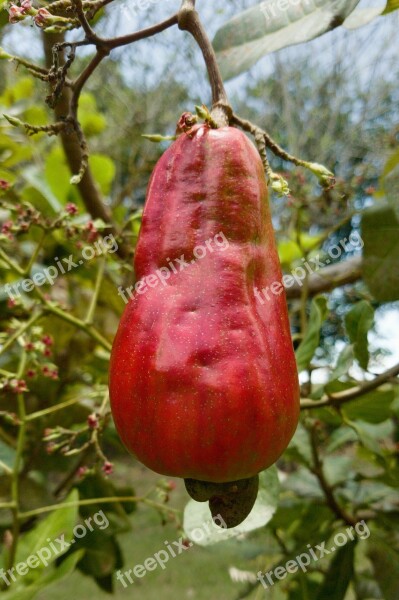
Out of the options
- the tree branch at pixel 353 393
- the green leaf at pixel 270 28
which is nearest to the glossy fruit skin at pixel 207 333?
the green leaf at pixel 270 28

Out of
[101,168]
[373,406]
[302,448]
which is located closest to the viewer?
[373,406]

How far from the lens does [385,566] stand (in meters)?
0.67

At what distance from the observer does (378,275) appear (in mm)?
624

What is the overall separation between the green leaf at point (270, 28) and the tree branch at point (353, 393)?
0.93 ft

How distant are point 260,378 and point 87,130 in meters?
1.02

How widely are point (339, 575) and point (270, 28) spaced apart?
0.55 metres

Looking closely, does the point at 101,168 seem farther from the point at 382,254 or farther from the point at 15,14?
the point at 15,14

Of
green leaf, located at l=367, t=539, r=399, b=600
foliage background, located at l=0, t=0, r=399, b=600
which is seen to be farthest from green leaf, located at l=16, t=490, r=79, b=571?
green leaf, located at l=367, t=539, r=399, b=600

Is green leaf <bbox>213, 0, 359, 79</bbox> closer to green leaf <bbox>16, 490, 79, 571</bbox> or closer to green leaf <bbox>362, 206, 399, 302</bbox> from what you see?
green leaf <bbox>362, 206, 399, 302</bbox>

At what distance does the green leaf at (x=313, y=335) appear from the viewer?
0.51 meters

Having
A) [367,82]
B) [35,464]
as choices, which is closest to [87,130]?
[35,464]

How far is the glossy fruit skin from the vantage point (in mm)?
292

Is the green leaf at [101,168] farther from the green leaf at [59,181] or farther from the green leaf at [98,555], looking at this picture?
the green leaf at [98,555]

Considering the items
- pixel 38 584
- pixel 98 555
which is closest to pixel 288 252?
pixel 98 555
